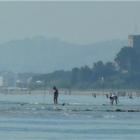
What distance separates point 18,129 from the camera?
4122 centimetres

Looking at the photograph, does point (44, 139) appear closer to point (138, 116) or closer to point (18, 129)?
point (18, 129)

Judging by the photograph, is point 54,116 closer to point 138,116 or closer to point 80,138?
point 138,116

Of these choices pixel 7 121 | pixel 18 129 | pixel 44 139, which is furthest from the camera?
pixel 7 121

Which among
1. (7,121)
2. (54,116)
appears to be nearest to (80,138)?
(7,121)

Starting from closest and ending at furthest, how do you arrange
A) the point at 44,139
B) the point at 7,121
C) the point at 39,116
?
1. the point at 44,139
2. the point at 7,121
3. the point at 39,116

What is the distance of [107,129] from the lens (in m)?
42.3

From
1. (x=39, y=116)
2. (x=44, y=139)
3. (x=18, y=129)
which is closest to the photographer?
(x=44, y=139)

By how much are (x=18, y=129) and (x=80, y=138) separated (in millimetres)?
4455

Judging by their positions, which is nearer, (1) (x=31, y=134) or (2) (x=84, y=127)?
(1) (x=31, y=134)

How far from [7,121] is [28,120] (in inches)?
45.3

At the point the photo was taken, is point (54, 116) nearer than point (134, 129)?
No

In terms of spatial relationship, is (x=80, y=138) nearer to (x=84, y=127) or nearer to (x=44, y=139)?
(x=44, y=139)

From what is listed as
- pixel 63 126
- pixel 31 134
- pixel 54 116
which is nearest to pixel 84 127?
pixel 63 126

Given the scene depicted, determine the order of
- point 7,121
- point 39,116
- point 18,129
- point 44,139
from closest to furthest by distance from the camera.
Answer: point 44,139
point 18,129
point 7,121
point 39,116
